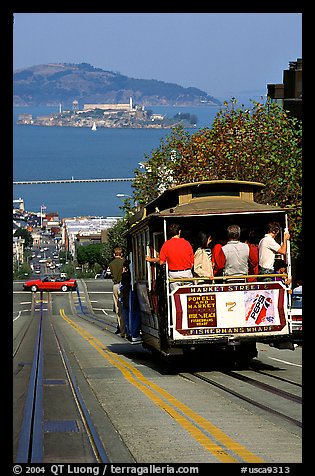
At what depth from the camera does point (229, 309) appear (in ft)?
50.2

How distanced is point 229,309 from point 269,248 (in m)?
1.18

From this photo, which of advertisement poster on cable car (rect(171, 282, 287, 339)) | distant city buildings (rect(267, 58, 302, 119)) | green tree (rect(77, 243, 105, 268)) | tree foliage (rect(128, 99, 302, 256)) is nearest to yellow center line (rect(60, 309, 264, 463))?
advertisement poster on cable car (rect(171, 282, 287, 339))

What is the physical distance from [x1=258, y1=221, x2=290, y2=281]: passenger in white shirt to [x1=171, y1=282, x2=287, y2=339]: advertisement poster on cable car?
1.24 ft

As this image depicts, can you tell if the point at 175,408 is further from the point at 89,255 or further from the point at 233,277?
the point at 89,255

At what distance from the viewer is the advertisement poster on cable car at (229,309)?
→ 15.2 meters

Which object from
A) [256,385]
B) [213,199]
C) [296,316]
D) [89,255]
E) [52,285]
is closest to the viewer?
[256,385]

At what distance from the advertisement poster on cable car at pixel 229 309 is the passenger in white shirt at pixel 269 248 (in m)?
0.38

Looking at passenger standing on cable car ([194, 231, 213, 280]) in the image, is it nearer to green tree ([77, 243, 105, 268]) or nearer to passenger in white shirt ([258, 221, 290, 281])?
passenger in white shirt ([258, 221, 290, 281])

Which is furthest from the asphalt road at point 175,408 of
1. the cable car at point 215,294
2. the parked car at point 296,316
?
the parked car at point 296,316

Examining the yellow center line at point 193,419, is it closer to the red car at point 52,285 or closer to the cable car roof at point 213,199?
the cable car roof at point 213,199


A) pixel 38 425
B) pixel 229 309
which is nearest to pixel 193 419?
pixel 38 425
